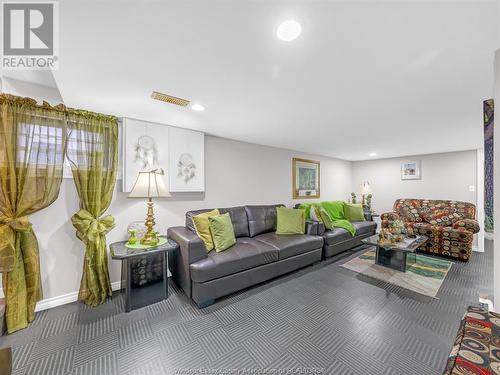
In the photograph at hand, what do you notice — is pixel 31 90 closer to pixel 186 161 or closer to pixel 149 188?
pixel 149 188

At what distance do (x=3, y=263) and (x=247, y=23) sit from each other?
2.67 meters

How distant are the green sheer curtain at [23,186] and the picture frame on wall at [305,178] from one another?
4.11 m

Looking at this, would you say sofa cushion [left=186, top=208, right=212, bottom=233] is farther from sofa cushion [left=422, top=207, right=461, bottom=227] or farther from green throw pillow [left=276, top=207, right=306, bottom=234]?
sofa cushion [left=422, top=207, right=461, bottom=227]

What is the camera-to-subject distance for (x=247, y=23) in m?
1.13

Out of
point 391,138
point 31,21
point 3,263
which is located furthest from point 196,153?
point 391,138

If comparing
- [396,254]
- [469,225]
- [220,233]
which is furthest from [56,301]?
[469,225]

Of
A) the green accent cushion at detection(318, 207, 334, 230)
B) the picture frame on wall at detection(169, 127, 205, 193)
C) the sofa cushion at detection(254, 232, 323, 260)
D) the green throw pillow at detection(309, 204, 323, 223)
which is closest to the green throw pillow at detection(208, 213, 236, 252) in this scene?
the sofa cushion at detection(254, 232, 323, 260)

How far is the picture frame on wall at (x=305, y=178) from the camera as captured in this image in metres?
4.82

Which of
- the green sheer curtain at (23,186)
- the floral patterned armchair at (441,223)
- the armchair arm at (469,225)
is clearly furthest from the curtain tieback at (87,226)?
the armchair arm at (469,225)

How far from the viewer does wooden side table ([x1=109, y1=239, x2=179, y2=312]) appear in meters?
2.10

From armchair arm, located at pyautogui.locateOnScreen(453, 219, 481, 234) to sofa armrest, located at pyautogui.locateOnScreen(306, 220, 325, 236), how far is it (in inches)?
104

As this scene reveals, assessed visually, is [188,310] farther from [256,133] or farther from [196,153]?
[256,133]

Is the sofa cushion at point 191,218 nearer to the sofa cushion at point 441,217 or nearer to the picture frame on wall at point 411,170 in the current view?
the sofa cushion at point 441,217

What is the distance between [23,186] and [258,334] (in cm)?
260
